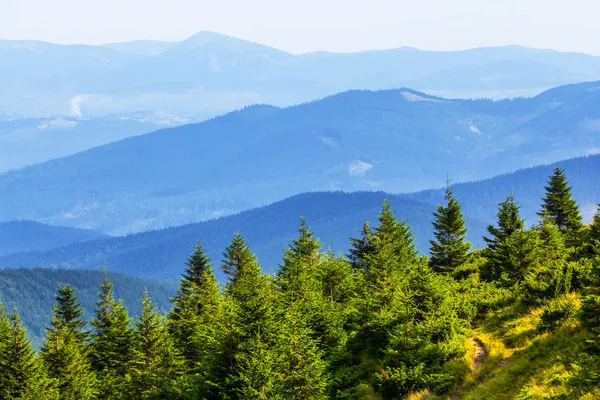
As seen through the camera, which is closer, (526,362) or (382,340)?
(526,362)

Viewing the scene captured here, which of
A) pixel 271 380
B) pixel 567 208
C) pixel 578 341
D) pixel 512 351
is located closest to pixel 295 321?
pixel 271 380

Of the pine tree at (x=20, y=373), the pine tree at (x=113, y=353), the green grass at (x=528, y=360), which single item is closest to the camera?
the green grass at (x=528, y=360)

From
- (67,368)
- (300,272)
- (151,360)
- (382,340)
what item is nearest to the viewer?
(382,340)

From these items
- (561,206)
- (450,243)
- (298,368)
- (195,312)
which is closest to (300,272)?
(298,368)

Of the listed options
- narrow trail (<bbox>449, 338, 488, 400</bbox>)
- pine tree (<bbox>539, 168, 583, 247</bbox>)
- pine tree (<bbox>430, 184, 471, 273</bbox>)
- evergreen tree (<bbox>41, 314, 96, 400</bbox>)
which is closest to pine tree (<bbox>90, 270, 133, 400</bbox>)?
evergreen tree (<bbox>41, 314, 96, 400</bbox>)

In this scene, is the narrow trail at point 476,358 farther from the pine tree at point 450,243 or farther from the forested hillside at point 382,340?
the pine tree at point 450,243

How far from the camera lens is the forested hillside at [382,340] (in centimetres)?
2695

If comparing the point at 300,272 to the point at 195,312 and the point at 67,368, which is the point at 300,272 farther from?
the point at 67,368

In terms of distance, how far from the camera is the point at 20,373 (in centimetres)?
4388

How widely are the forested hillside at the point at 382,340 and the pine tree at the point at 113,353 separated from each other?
287 millimetres

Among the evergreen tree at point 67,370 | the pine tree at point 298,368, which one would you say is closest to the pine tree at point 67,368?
the evergreen tree at point 67,370

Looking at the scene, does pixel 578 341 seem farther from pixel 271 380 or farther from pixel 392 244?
pixel 392 244

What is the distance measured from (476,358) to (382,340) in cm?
630

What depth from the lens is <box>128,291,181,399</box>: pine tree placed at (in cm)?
4434
